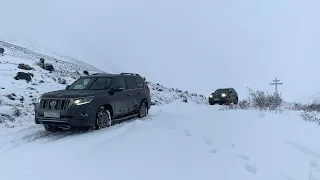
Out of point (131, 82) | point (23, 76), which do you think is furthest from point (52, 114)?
point (23, 76)

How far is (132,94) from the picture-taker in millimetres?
13211

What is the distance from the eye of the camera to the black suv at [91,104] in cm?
1034

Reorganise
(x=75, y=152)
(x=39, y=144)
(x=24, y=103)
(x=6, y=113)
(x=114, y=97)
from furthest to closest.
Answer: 1. (x=24, y=103)
2. (x=6, y=113)
3. (x=114, y=97)
4. (x=39, y=144)
5. (x=75, y=152)

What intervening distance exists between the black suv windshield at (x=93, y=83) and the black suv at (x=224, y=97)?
17.4 meters

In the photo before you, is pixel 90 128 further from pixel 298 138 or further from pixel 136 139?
pixel 298 138

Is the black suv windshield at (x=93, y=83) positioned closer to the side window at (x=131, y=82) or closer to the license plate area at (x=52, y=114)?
the side window at (x=131, y=82)

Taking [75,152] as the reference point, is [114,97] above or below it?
above

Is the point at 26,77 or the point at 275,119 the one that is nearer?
the point at 275,119

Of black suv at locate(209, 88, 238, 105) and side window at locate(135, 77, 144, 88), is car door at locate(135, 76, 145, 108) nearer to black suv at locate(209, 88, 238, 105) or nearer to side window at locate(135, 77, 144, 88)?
side window at locate(135, 77, 144, 88)

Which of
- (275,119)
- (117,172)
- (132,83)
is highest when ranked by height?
(132,83)

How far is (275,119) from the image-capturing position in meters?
10.4

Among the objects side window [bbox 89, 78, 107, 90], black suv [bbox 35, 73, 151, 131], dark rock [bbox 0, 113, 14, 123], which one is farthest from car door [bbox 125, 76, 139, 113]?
dark rock [bbox 0, 113, 14, 123]

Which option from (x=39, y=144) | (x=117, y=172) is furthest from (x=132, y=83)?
(x=117, y=172)

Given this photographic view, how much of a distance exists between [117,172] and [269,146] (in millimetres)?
3311
